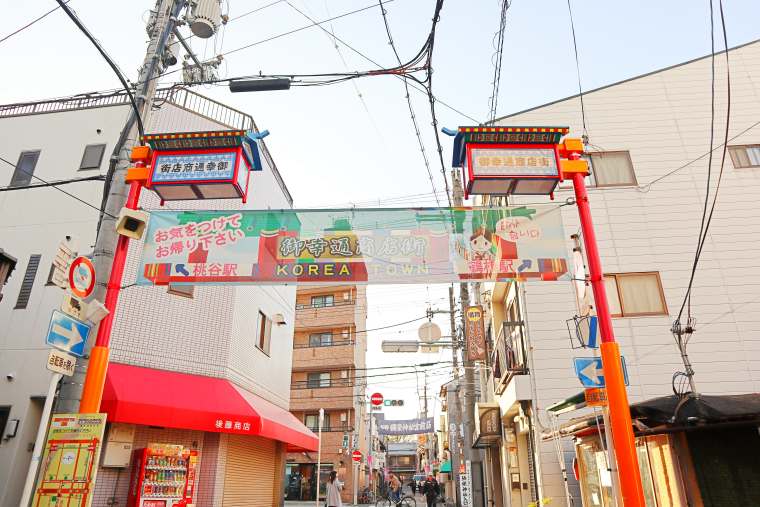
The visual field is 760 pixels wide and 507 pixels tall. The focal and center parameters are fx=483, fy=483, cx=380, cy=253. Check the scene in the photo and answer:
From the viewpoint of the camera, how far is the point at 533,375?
38.9ft

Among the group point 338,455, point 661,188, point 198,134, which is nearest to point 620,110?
point 661,188

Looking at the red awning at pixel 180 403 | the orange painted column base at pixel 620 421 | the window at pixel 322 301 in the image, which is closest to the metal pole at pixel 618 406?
the orange painted column base at pixel 620 421

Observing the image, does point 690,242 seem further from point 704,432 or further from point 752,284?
point 704,432

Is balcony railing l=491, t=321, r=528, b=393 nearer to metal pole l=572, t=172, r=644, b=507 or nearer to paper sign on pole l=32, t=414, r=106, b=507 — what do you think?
metal pole l=572, t=172, r=644, b=507

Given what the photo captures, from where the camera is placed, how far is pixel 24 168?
47.1 feet

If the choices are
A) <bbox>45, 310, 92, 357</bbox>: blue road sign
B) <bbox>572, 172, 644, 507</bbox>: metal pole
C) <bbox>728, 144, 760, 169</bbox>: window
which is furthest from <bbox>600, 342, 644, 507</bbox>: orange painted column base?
<bbox>728, 144, 760, 169</bbox>: window

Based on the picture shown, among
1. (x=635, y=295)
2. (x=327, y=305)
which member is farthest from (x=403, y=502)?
(x=635, y=295)

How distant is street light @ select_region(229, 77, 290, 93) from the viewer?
8617 mm

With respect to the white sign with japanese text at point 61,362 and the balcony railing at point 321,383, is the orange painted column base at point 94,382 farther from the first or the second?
the balcony railing at point 321,383

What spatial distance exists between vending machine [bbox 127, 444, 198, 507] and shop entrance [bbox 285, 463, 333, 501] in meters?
24.9

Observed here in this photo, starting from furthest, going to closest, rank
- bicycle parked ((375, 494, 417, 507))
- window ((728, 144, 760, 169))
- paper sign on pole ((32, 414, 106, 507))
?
1. bicycle parked ((375, 494, 417, 507))
2. window ((728, 144, 760, 169))
3. paper sign on pole ((32, 414, 106, 507))

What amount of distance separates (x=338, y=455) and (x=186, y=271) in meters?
31.2

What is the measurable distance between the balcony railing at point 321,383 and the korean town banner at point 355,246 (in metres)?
30.4

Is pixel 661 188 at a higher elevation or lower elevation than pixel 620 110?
lower
